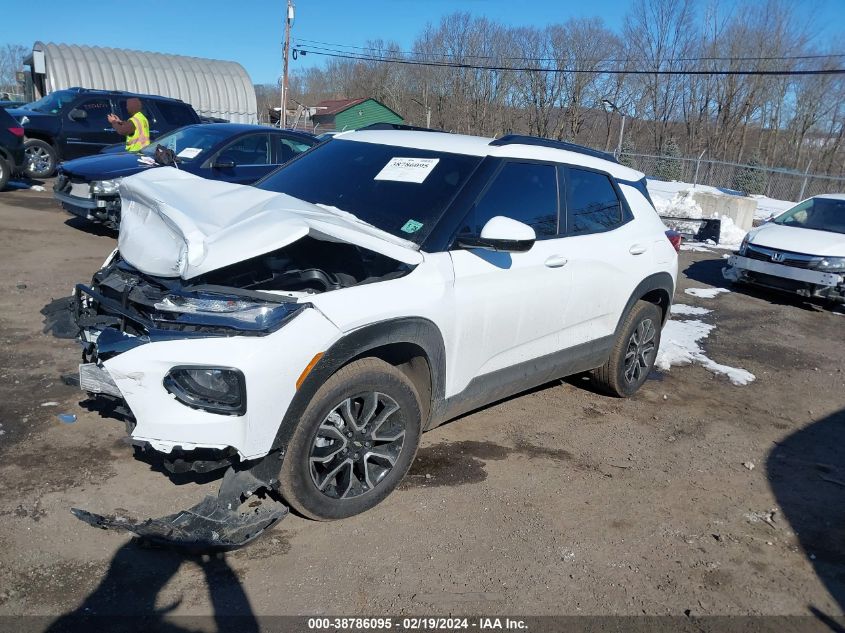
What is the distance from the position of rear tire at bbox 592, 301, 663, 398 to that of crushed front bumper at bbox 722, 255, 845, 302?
4834 millimetres

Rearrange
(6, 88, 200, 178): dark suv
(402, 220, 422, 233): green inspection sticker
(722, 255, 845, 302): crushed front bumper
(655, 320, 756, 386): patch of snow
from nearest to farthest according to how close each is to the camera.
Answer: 1. (402, 220, 422, 233): green inspection sticker
2. (655, 320, 756, 386): patch of snow
3. (722, 255, 845, 302): crushed front bumper
4. (6, 88, 200, 178): dark suv

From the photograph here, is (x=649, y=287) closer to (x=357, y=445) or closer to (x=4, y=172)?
(x=357, y=445)

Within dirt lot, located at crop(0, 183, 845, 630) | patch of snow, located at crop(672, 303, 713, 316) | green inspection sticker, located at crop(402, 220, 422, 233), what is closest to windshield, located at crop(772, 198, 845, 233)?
patch of snow, located at crop(672, 303, 713, 316)

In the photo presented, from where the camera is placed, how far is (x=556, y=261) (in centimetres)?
421

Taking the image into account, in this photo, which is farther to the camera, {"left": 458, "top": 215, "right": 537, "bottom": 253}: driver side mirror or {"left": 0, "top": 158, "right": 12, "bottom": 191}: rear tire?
{"left": 0, "top": 158, "right": 12, "bottom": 191}: rear tire

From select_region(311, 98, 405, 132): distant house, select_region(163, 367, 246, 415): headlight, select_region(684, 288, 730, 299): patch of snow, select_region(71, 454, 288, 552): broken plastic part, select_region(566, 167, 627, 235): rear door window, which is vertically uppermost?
select_region(311, 98, 405, 132): distant house

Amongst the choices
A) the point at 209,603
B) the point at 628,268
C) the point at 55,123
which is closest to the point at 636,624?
the point at 209,603

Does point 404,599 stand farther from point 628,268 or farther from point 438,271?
point 628,268

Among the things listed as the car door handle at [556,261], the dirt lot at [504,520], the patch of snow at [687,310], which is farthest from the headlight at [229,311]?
the patch of snow at [687,310]

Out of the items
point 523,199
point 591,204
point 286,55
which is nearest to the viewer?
point 523,199

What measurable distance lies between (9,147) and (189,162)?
19.1ft

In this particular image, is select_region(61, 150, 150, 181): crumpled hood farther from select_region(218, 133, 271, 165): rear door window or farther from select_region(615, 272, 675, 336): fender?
select_region(615, 272, 675, 336): fender

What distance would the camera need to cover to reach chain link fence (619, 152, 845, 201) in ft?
82.4

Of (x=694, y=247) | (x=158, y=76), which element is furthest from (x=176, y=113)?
(x=158, y=76)
